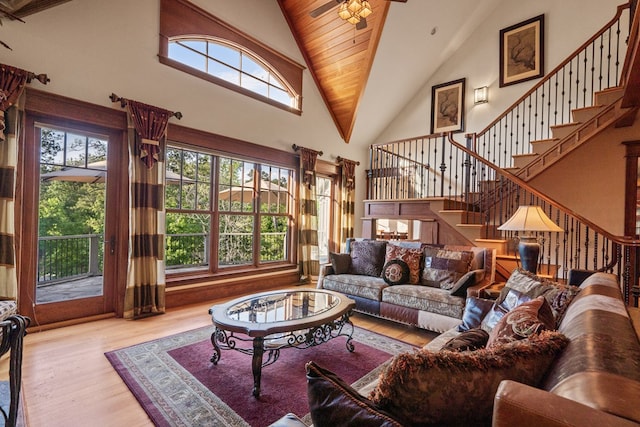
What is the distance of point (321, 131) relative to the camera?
6.11 metres

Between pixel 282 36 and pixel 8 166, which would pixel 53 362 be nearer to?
pixel 8 166

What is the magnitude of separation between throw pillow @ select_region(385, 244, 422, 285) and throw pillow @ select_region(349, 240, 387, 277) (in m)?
0.15

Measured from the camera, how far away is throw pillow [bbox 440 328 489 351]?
1528 millimetres

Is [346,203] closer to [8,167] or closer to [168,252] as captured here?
[168,252]

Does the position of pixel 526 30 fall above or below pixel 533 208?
above

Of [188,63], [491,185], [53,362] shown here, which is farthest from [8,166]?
[491,185]

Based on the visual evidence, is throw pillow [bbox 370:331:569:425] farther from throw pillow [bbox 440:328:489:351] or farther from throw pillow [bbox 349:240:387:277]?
throw pillow [bbox 349:240:387:277]

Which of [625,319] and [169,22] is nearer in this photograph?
[625,319]

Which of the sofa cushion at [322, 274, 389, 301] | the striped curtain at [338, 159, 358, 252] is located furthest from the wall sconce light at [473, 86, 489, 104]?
the sofa cushion at [322, 274, 389, 301]

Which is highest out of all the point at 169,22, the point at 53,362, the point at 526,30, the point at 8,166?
the point at 526,30

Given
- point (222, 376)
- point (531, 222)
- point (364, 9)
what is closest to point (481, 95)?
point (364, 9)

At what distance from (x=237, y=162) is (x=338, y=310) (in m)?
3.14

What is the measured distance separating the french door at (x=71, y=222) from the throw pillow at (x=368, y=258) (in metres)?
2.80

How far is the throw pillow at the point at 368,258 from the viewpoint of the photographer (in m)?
4.09
